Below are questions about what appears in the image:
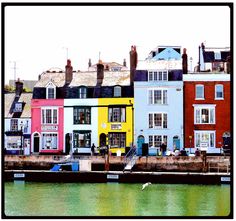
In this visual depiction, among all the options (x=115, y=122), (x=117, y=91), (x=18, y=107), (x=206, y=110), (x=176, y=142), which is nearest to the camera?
(x=176, y=142)

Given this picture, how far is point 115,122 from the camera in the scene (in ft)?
57.7

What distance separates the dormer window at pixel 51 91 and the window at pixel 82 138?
133 centimetres

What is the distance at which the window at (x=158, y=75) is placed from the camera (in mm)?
17312

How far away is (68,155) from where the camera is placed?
16.8m

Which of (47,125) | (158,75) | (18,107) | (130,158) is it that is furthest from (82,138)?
(158,75)

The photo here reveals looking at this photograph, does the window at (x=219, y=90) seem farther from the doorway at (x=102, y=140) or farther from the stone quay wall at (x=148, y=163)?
the doorway at (x=102, y=140)

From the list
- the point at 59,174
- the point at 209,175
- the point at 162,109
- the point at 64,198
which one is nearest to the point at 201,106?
the point at 162,109

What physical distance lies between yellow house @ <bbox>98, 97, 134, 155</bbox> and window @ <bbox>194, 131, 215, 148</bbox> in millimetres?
1845

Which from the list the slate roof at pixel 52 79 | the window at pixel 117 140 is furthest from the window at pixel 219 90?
the slate roof at pixel 52 79

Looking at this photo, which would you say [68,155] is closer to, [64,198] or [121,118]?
[121,118]

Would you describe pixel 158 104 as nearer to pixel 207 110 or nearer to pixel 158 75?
pixel 158 75

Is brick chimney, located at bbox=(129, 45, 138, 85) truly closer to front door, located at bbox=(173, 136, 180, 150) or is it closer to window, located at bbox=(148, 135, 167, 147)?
window, located at bbox=(148, 135, 167, 147)

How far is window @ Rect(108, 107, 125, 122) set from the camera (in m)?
17.6

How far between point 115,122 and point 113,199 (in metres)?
5.79
